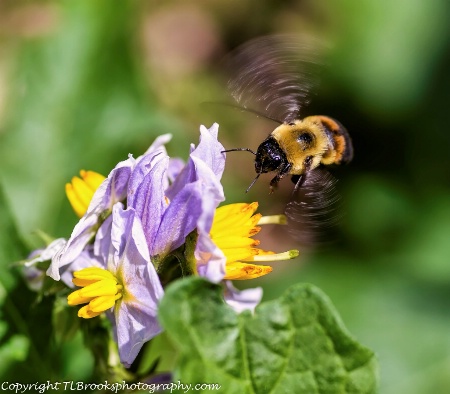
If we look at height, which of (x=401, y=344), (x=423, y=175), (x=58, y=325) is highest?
(x=58, y=325)

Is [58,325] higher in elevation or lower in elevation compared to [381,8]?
lower

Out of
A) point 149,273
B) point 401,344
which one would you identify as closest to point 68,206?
point 149,273

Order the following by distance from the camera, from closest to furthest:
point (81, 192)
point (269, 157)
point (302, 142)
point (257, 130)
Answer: point (81, 192), point (269, 157), point (302, 142), point (257, 130)

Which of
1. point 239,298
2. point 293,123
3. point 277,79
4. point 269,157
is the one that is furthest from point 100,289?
point 277,79

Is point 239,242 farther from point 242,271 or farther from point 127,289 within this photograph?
point 127,289

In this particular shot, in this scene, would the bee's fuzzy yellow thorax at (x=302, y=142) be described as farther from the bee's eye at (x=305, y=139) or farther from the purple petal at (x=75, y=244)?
the purple petal at (x=75, y=244)

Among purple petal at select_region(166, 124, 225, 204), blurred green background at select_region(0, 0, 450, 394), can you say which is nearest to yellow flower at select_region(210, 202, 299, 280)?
purple petal at select_region(166, 124, 225, 204)

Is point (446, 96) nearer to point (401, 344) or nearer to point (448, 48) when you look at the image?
point (448, 48)
